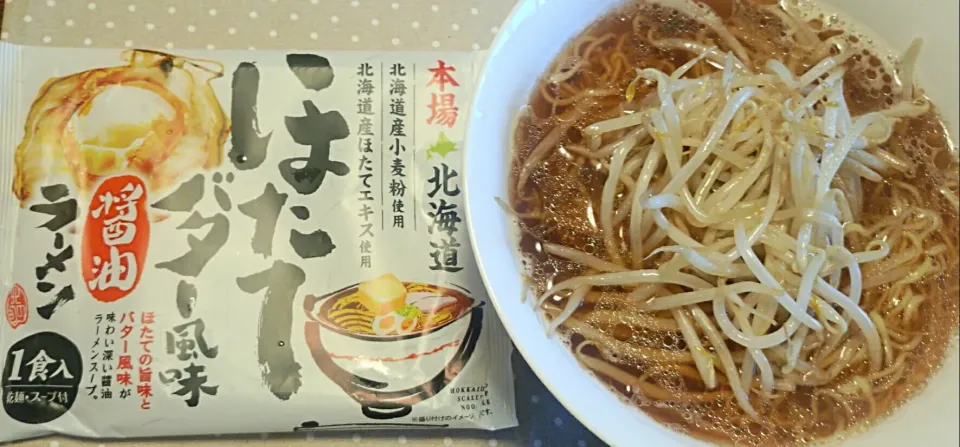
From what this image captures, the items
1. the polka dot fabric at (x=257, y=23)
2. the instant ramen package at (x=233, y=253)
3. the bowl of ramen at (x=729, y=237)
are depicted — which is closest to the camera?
the bowl of ramen at (x=729, y=237)

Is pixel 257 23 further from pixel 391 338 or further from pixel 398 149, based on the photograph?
pixel 391 338

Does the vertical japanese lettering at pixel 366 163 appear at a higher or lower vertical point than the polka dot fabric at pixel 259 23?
lower

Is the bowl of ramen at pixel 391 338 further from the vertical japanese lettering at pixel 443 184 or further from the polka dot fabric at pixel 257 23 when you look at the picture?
the polka dot fabric at pixel 257 23

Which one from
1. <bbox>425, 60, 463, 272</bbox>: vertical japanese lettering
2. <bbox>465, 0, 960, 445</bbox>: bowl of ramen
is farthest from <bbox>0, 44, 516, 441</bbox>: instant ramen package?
<bbox>465, 0, 960, 445</bbox>: bowl of ramen

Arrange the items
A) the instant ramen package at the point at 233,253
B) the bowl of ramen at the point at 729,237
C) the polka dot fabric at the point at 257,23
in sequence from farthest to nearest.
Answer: the polka dot fabric at the point at 257,23, the instant ramen package at the point at 233,253, the bowl of ramen at the point at 729,237

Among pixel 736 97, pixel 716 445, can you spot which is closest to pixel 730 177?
pixel 736 97

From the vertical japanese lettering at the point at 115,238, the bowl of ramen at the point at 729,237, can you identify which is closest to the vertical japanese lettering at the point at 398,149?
the bowl of ramen at the point at 729,237
